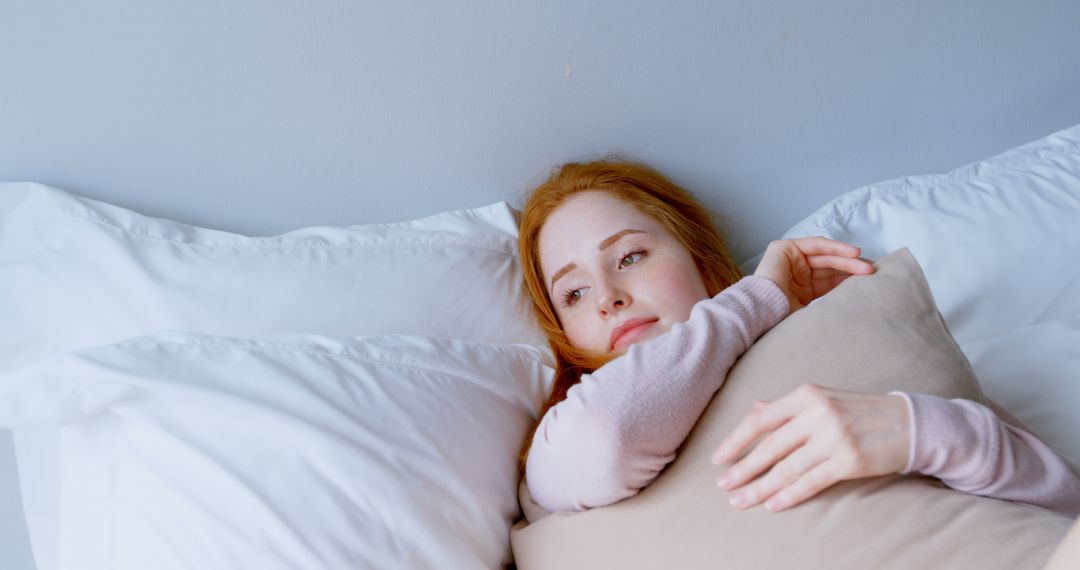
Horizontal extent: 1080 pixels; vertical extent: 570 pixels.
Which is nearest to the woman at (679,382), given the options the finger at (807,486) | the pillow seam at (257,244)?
the finger at (807,486)

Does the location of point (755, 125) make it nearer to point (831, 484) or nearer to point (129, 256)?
point (831, 484)

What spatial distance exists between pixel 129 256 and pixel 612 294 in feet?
2.02

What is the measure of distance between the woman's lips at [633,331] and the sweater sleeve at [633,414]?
0.55ft

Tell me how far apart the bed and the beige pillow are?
0.57ft

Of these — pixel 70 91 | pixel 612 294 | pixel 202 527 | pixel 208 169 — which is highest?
pixel 70 91

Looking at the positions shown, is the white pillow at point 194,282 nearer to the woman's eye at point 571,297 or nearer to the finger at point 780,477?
the woman's eye at point 571,297

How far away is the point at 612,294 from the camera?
1.39 metres

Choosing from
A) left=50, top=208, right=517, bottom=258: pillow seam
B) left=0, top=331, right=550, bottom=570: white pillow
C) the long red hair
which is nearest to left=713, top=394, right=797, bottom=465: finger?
left=0, top=331, right=550, bottom=570: white pillow

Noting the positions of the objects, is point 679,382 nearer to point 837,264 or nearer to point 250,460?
point 837,264

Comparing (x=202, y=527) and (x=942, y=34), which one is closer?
(x=202, y=527)

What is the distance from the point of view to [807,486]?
0.98 meters

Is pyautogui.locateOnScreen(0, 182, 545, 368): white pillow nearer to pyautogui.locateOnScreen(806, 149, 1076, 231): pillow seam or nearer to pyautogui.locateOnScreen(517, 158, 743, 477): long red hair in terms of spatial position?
pyautogui.locateOnScreen(517, 158, 743, 477): long red hair

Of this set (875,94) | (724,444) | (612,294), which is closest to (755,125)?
(875,94)

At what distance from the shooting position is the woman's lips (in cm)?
137
